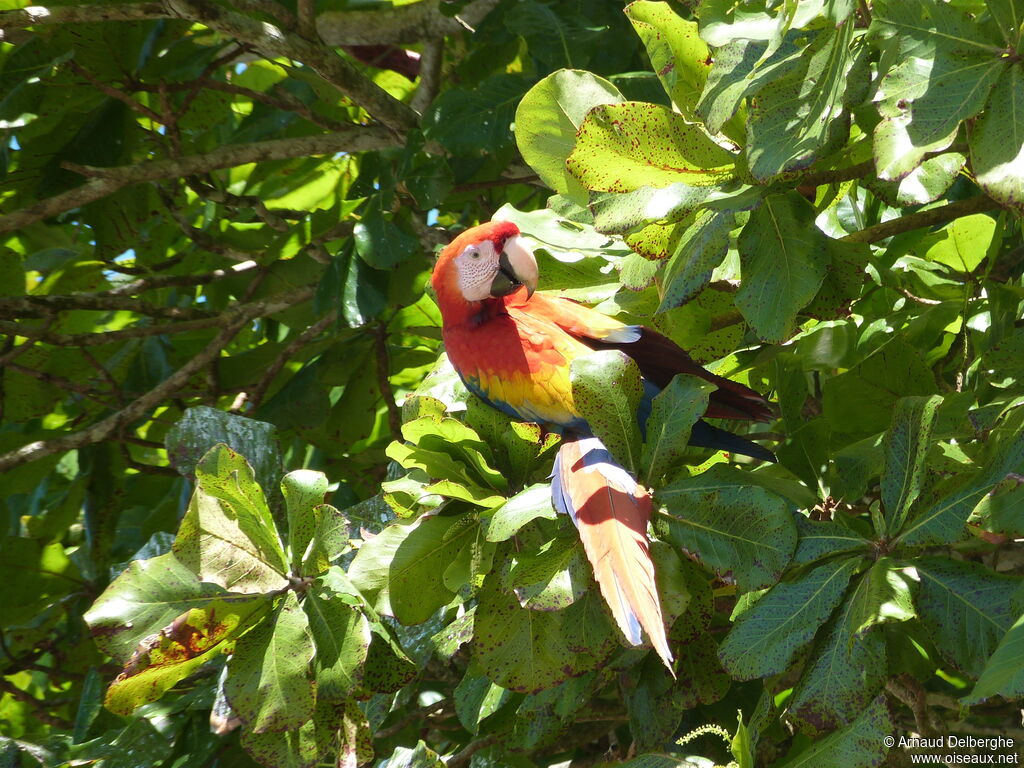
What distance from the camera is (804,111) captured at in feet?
3.13

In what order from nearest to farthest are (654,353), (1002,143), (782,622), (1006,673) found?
(1006,673) < (1002,143) < (782,622) < (654,353)

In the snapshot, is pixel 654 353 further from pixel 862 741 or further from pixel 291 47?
pixel 291 47

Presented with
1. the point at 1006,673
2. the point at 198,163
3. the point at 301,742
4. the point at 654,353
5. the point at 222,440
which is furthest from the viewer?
the point at 198,163

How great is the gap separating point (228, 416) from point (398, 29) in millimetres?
1234

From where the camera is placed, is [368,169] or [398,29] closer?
[368,169]

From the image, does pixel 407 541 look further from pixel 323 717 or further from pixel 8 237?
pixel 8 237

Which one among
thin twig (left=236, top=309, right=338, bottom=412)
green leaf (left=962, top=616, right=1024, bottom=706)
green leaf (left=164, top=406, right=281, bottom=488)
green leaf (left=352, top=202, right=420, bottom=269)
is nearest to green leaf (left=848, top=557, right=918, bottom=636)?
green leaf (left=962, top=616, right=1024, bottom=706)

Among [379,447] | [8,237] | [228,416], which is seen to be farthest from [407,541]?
[8,237]

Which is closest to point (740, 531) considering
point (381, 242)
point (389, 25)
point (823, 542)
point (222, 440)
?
point (823, 542)

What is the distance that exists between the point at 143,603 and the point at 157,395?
92 cm

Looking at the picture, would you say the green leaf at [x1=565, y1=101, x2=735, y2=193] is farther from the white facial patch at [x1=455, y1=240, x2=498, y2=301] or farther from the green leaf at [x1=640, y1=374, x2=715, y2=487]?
the white facial patch at [x1=455, y1=240, x2=498, y2=301]

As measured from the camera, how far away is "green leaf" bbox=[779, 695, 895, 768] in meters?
0.90

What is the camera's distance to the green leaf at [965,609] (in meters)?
0.91

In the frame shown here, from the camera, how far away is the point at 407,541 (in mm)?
1139
